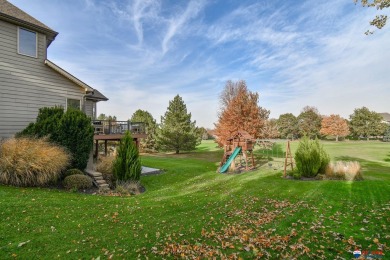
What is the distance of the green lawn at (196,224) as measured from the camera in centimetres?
457

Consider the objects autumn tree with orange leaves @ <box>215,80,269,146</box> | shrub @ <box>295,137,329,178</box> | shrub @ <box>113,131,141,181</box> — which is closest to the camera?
shrub @ <box>113,131,141,181</box>

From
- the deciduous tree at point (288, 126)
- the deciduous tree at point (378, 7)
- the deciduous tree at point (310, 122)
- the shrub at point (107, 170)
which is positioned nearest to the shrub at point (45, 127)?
the shrub at point (107, 170)

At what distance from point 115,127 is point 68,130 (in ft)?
15.0

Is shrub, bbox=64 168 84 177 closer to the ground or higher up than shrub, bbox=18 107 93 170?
closer to the ground

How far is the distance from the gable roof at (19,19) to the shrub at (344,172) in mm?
19211

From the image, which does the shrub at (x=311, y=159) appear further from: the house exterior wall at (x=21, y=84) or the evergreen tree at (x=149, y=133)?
the evergreen tree at (x=149, y=133)

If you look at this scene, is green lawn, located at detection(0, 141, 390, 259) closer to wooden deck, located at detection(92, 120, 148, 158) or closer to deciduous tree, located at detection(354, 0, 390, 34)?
deciduous tree, located at detection(354, 0, 390, 34)

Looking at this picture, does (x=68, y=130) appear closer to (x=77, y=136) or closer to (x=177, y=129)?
(x=77, y=136)

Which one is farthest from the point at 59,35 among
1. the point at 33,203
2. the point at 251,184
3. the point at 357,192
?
the point at 357,192

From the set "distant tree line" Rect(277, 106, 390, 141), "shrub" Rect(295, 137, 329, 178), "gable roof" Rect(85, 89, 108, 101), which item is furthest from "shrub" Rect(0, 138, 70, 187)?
"distant tree line" Rect(277, 106, 390, 141)

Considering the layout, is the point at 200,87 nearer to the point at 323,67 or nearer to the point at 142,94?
the point at 142,94

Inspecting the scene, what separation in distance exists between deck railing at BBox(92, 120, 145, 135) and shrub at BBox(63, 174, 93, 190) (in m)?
4.73

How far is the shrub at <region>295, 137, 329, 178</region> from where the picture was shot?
13609 millimetres

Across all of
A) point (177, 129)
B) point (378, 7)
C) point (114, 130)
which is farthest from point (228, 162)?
point (177, 129)
